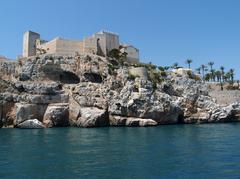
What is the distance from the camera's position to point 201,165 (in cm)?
1931

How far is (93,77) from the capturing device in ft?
197

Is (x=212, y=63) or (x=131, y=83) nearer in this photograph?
(x=131, y=83)

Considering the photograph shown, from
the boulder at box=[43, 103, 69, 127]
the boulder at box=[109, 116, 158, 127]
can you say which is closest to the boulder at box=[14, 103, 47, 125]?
the boulder at box=[43, 103, 69, 127]

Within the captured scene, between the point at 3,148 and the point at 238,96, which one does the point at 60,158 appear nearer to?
the point at 3,148

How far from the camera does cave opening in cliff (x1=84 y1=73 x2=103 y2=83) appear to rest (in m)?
59.3

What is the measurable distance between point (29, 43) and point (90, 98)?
2223cm

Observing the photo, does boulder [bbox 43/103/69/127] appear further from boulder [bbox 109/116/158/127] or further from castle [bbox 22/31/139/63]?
castle [bbox 22/31/139/63]

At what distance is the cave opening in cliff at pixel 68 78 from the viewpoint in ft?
197

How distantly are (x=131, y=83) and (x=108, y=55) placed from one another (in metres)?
15.2

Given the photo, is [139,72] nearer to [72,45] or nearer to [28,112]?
[72,45]

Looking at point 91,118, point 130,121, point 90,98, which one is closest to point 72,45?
point 90,98

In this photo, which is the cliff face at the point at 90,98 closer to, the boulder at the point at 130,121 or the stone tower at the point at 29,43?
the boulder at the point at 130,121

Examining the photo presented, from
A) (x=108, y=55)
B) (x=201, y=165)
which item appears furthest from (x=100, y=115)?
(x=201, y=165)

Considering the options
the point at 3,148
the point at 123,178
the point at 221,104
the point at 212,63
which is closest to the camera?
the point at 123,178
